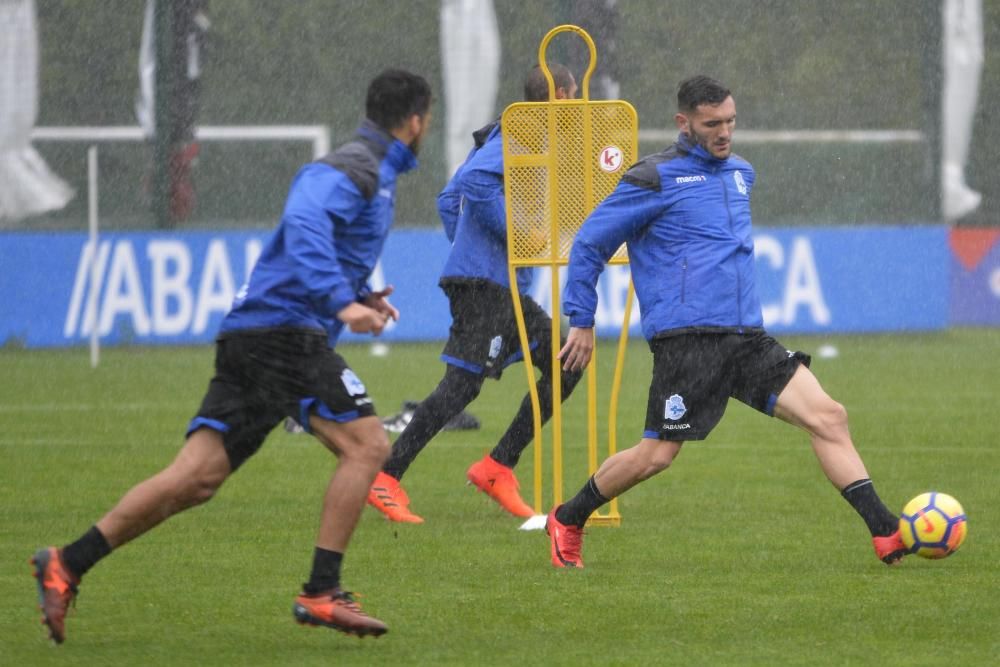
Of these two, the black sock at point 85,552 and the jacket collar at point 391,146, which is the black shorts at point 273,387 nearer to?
the black sock at point 85,552

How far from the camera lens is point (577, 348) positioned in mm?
7918

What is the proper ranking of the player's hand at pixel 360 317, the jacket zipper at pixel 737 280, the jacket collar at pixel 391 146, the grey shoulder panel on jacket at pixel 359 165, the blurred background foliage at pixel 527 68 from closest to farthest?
the player's hand at pixel 360 317 → the grey shoulder panel on jacket at pixel 359 165 → the jacket collar at pixel 391 146 → the jacket zipper at pixel 737 280 → the blurred background foliage at pixel 527 68

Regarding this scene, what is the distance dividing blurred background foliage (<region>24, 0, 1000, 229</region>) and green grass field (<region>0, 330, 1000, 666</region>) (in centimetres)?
1001

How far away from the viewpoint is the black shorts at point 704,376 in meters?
7.85

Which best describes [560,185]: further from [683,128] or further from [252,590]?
[252,590]

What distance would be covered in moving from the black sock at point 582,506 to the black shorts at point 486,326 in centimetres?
158

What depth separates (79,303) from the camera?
2030 centimetres

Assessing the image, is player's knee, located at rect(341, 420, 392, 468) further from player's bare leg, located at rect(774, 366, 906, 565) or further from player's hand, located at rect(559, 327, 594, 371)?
player's bare leg, located at rect(774, 366, 906, 565)

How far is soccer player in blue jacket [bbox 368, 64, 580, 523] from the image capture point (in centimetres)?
945

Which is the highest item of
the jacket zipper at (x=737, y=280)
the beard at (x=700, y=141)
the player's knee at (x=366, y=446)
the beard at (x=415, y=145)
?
the beard at (x=700, y=141)

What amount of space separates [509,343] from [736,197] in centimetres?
191

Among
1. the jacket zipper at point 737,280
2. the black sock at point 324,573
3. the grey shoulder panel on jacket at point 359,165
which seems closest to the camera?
the black sock at point 324,573

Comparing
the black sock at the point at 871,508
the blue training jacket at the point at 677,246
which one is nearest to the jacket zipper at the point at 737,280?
the blue training jacket at the point at 677,246

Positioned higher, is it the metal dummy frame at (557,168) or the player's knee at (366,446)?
the metal dummy frame at (557,168)
